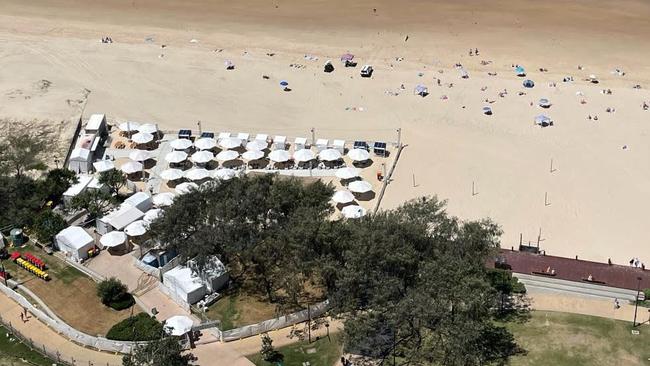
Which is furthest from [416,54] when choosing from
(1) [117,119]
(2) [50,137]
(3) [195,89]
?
(2) [50,137]

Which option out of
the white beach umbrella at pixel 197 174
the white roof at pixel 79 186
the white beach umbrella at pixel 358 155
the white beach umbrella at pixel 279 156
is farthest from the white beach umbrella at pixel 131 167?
the white beach umbrella at pixel 358 155

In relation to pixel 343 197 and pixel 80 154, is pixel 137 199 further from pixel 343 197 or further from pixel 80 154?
pixel 343 197

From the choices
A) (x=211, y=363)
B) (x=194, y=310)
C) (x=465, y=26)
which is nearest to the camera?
(x=211, y=363)

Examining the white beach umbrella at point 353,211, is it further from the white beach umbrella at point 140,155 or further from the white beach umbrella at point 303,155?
the white beach umbrella at point 140,155

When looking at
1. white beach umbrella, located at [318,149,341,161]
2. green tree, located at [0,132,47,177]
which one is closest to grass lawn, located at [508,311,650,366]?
white beach umbrella, located at [318,149,341,161]

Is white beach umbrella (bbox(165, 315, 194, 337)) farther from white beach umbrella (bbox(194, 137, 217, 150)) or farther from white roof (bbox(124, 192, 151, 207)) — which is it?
white beach umbrella (bbox(194, 137, 217, 150))

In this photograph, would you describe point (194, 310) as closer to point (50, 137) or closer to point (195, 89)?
point (50, 137)

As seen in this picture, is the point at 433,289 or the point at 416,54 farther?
the point at 416,54
